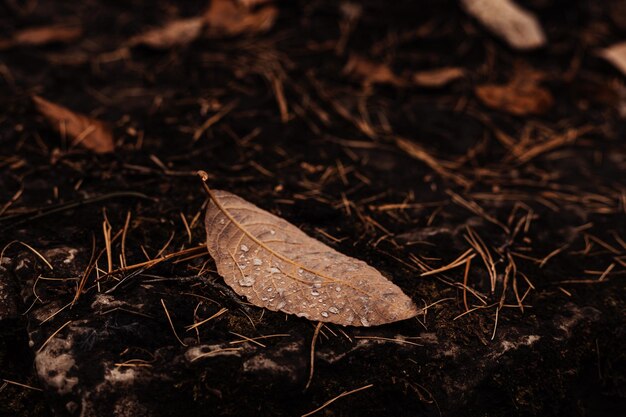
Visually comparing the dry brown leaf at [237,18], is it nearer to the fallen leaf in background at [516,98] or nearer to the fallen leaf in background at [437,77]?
the fallen leaf in background at [437,77]

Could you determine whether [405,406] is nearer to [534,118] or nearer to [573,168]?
[573,168]

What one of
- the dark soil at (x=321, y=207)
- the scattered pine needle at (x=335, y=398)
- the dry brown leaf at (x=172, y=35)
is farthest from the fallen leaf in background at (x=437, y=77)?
the scattered pine needle at (x=335, y=398)

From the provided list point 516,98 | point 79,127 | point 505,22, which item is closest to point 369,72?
point 516,98

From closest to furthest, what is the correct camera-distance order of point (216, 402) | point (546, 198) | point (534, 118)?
point (216, 402) < point (546, 198) < point (534, 118)

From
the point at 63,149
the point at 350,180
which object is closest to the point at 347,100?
the point at 350,180

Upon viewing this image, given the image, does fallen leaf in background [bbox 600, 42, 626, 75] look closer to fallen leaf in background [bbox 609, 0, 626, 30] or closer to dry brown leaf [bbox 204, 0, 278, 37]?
fallen leaf in background [bbox 609, 0, 626, 30]

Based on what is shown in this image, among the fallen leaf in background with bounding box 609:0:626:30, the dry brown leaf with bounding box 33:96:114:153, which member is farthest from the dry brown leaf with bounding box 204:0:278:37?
the fallen leaf in background with bounding box 609:0:626:30

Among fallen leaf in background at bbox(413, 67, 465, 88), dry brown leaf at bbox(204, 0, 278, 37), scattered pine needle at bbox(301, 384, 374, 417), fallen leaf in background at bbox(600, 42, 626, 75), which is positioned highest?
dry brown leaf at bbox(204, 0, 278, 37)

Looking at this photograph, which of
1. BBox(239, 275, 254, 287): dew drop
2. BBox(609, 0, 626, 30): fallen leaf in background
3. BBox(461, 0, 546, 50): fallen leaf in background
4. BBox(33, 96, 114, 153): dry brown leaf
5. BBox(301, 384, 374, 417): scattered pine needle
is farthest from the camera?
BBox(609, 0, 626, 30): fallen leaf in background
